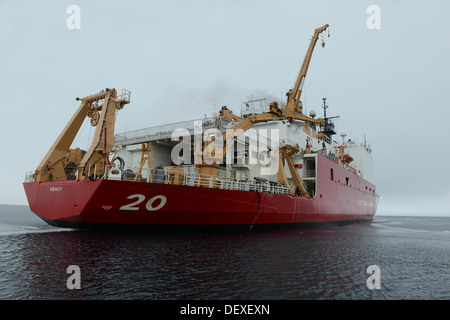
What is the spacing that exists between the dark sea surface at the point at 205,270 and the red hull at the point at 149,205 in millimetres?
1112

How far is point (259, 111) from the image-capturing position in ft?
106

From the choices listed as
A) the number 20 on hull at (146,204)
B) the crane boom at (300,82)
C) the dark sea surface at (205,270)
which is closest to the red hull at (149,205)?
the number 20 on hull at (146,204)

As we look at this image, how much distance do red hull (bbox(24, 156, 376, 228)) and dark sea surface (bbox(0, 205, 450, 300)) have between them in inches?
43.8

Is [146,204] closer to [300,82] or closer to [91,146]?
[91,146]

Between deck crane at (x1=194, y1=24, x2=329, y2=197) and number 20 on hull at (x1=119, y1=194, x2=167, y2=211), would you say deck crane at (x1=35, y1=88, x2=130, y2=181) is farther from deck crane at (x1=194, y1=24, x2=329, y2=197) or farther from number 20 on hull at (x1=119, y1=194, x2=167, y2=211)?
deck crane at (x1=194, y1=24, x2=329, y2=197)

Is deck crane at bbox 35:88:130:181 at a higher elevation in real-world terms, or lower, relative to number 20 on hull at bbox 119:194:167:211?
higher

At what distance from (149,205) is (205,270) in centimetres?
620

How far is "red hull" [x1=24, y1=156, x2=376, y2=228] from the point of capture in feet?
43.8

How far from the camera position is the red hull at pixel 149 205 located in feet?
43.8

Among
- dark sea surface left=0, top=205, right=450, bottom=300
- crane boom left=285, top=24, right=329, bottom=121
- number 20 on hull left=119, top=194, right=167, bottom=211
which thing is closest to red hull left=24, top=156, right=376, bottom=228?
number 20 on hull left=119, top=194, right=167, bottom=211

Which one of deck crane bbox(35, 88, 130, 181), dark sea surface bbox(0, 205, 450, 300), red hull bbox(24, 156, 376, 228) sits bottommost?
dark sea surface bbox(0, 205, 450, 300)

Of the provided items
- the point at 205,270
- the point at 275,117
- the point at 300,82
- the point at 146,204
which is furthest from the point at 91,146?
the point at 300,82
